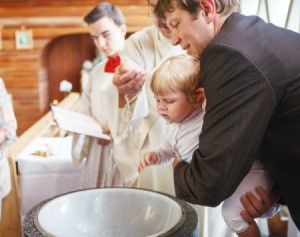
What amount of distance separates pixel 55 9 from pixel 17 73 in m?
1.09

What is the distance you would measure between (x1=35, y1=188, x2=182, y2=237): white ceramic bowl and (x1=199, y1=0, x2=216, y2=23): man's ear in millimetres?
586

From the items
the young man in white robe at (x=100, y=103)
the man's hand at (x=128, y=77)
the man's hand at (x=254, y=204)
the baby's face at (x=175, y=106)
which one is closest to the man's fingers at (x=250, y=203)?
the man's hand at (x=254, y=204)

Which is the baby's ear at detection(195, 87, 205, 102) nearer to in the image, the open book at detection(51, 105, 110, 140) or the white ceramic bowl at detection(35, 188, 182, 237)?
the white ceramic bowl at detection(35, 188, 182, 237)

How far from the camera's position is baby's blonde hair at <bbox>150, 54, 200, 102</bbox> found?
1433 millimetres

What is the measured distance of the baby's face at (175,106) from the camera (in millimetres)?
1454

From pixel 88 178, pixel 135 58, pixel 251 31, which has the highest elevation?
pixel 251 31

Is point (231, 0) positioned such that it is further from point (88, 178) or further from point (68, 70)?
point (68, 70)

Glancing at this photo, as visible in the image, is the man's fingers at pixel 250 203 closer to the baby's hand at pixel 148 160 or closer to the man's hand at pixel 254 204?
the man's hand at pixel 254 204

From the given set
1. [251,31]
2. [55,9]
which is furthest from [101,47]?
[55,9]

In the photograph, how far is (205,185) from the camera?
109cm

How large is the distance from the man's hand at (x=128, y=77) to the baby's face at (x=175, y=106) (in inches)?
13.4

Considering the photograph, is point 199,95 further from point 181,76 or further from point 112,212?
point 112,212

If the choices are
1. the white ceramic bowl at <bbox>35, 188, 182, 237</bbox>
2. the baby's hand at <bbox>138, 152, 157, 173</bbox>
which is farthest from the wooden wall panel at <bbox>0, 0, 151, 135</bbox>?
the white ceramic bowl at <bbox>35, 188, 182, 237</bbox>

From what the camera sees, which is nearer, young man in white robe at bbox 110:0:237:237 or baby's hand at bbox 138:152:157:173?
baby's hand at bbox 138:152:157:173
